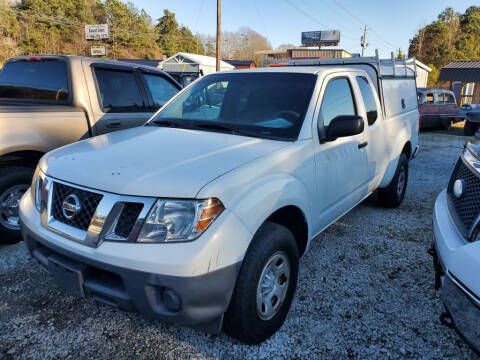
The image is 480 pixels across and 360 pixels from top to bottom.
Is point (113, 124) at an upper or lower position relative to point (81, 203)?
upper

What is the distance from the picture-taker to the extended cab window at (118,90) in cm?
412

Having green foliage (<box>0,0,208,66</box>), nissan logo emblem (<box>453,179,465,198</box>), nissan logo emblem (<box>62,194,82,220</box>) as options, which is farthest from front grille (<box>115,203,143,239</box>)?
green foliage (<box>0,0,208,66</box>)

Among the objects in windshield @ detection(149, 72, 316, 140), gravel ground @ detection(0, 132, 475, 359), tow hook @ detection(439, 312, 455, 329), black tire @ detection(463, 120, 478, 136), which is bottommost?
gravel ground @ detection(0, 132, 475, 359)

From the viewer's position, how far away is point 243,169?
195 centimetres

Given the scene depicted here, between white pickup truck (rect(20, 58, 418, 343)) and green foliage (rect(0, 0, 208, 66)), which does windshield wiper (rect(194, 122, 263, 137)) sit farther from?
green foliage (rect(0, 0, 208, 66))

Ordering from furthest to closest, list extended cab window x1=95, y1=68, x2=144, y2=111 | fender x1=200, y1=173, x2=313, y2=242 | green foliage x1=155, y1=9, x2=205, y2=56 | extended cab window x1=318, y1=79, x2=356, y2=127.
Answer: green foliage x1=155, y1=9, x2=205, y2=56
extended cab window x1=95, y1=68, x2=144, y2=111
extended cab window x1=318, y1=79, x2=356, y2=127
fender x1=200, y1=173, x2=313, y2=242

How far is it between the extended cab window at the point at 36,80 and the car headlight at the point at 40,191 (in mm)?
1832

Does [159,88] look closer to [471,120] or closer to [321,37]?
[471,120]

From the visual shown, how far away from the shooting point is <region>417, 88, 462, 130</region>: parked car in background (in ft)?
44.8

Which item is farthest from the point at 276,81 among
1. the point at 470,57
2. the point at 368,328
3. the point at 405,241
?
the point at 470,57

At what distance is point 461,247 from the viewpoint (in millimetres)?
1740

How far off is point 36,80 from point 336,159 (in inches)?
145

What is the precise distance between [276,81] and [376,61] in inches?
81.6

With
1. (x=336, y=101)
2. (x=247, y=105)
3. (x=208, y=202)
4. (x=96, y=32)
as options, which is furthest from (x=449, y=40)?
(x=208, y=202)
